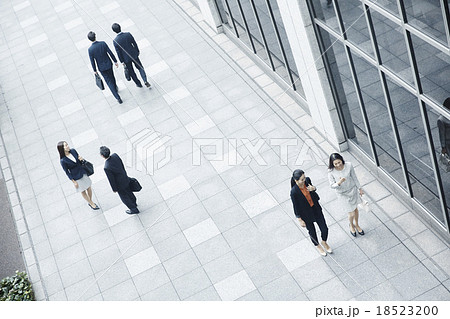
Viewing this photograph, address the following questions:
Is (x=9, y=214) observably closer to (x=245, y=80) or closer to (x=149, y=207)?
(x=149, y=207)

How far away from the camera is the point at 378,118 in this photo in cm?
1022

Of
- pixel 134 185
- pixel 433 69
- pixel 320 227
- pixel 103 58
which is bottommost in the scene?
pixel 320 227

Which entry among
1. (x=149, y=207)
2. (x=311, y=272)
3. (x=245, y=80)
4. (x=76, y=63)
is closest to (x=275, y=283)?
(x=311, y=272)

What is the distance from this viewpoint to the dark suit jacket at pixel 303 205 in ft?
29.5

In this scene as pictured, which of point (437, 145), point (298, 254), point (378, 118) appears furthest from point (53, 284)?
point (437, 145)

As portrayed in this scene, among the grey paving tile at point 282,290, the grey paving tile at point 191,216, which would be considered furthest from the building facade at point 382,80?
the grey paving tile at point 191,216

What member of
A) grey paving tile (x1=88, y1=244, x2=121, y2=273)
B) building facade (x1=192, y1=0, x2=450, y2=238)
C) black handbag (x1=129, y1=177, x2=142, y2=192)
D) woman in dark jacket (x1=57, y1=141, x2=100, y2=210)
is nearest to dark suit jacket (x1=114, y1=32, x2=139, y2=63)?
building facade (x1=192, y1=0, x2=450, y2=238)

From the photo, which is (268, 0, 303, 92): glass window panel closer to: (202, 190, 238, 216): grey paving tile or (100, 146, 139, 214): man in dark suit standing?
(202, 190, 238, 216): grey paving tile

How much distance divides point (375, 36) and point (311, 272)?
3736 mm

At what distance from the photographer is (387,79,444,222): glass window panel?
29.3 ft

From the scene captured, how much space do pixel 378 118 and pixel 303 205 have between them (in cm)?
215

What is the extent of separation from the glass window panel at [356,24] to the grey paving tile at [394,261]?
9.97ft

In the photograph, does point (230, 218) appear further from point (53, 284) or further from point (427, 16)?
point (427, 16)

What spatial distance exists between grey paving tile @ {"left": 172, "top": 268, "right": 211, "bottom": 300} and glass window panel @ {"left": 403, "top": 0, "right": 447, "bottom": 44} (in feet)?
17.1
